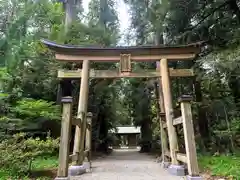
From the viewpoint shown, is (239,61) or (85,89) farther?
(85,89)

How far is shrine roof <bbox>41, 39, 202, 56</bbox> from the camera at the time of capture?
6.62m

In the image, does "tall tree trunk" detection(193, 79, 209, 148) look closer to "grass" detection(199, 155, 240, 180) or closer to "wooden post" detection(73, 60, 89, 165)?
"grass" detection(199, 155, 240, 180)

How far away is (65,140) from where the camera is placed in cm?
448

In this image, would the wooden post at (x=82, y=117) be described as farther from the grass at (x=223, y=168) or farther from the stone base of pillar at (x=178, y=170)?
the grass at (x=223, y=168)

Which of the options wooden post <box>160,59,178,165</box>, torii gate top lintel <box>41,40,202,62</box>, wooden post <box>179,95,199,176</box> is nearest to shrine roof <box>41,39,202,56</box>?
torii gate top lintel <box>41,40,202,62</box>

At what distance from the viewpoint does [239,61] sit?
5707mm

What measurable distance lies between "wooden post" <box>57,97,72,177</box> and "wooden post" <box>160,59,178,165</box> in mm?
2809

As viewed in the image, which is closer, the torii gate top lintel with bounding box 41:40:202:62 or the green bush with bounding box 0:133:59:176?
the green bush with bounding box 0:133:59:176

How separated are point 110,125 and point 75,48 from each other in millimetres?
9589

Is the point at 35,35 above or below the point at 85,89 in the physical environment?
above

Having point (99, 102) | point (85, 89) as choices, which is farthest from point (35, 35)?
point (85, 89)

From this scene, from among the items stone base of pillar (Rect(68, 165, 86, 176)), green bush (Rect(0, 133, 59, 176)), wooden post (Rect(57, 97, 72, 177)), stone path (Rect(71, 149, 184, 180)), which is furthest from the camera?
stone base of pillar (Rect(68, 165, 86, 176))

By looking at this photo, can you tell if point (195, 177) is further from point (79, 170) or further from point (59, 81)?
point (59, 81)

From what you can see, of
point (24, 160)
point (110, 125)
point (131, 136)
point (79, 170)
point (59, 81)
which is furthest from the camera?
point (131, 136)
